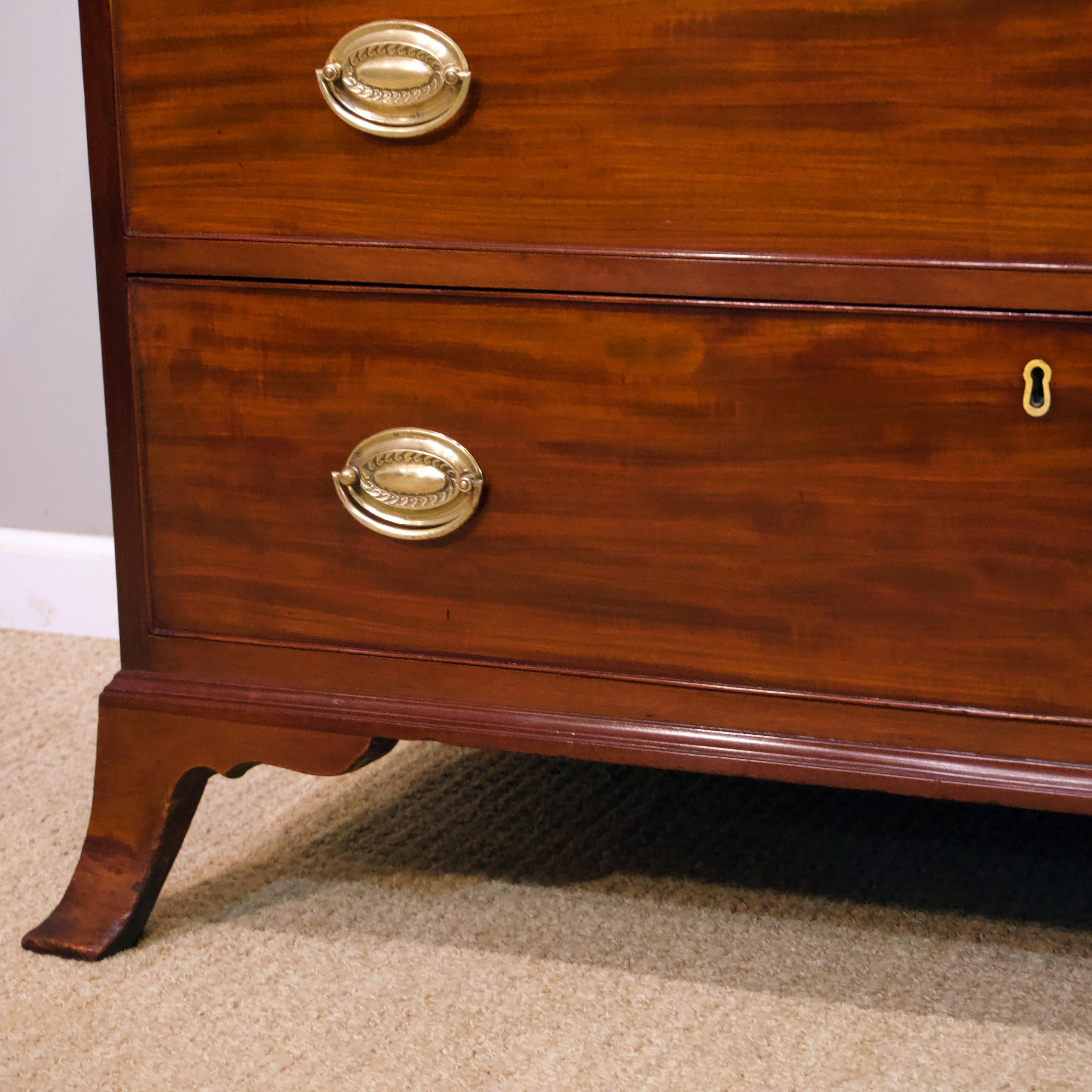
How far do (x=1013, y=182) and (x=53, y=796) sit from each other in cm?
77

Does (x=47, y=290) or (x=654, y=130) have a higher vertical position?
(x=654, y=130)

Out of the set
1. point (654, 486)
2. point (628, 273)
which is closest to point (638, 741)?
point (654, 486)

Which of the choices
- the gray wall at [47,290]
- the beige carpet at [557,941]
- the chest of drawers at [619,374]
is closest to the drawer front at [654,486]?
the chest of drawers at [619,374]

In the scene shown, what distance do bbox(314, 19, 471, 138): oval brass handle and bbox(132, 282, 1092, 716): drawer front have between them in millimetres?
85

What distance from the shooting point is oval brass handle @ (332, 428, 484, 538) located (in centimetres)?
60

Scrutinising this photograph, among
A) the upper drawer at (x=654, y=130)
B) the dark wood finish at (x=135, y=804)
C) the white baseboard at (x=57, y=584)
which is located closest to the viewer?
the upper drawer at (x=654, y=130)

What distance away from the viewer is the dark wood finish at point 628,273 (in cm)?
54

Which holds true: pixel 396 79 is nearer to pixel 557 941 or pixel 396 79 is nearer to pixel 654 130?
pixel 654 130

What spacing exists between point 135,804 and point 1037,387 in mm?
542

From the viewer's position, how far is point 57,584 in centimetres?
123

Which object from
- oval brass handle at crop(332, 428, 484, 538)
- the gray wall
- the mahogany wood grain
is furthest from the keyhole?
the gray wall

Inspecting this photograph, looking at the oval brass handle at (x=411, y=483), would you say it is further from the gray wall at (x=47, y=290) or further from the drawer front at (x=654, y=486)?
the gray wall at (x=47, y=290)

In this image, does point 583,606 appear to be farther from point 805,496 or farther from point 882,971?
point 882,971

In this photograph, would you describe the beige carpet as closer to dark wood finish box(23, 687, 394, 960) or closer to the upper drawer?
dark wood finish box(23, 687, 394, 960)
